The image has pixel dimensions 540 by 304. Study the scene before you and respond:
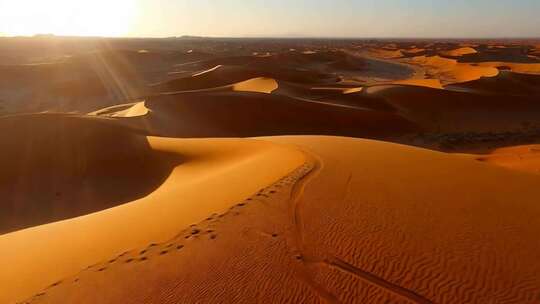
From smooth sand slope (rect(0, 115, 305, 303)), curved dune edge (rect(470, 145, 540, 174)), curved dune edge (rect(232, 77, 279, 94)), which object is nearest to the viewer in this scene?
smooth sand slope (rect(0, 115, 305, 303))

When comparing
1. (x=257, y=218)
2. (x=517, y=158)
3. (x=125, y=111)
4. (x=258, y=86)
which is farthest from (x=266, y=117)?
(x=257, y=218)

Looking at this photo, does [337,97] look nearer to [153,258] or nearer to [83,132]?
[83,132]

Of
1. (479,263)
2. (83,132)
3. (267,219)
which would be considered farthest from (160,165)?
(479,263)

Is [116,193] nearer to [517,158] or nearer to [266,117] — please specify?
[266,117]

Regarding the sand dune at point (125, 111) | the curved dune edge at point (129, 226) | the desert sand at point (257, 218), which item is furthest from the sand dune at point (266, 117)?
the curved dune edge at point (129, 226)

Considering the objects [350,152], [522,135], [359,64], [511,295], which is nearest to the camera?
[511,295]

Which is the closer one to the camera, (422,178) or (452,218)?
(452,218)

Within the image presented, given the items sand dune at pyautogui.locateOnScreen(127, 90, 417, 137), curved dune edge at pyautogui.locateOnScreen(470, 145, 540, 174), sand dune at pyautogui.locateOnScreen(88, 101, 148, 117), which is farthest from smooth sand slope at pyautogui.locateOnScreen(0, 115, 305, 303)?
curved dune edge at pyautogui.locateOnScreen(470, 145, 540, 174)

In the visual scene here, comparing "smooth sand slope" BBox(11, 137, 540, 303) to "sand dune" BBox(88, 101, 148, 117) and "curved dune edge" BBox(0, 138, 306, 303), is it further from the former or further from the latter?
"sand dune" BBox(88, 101, 148, 117)
